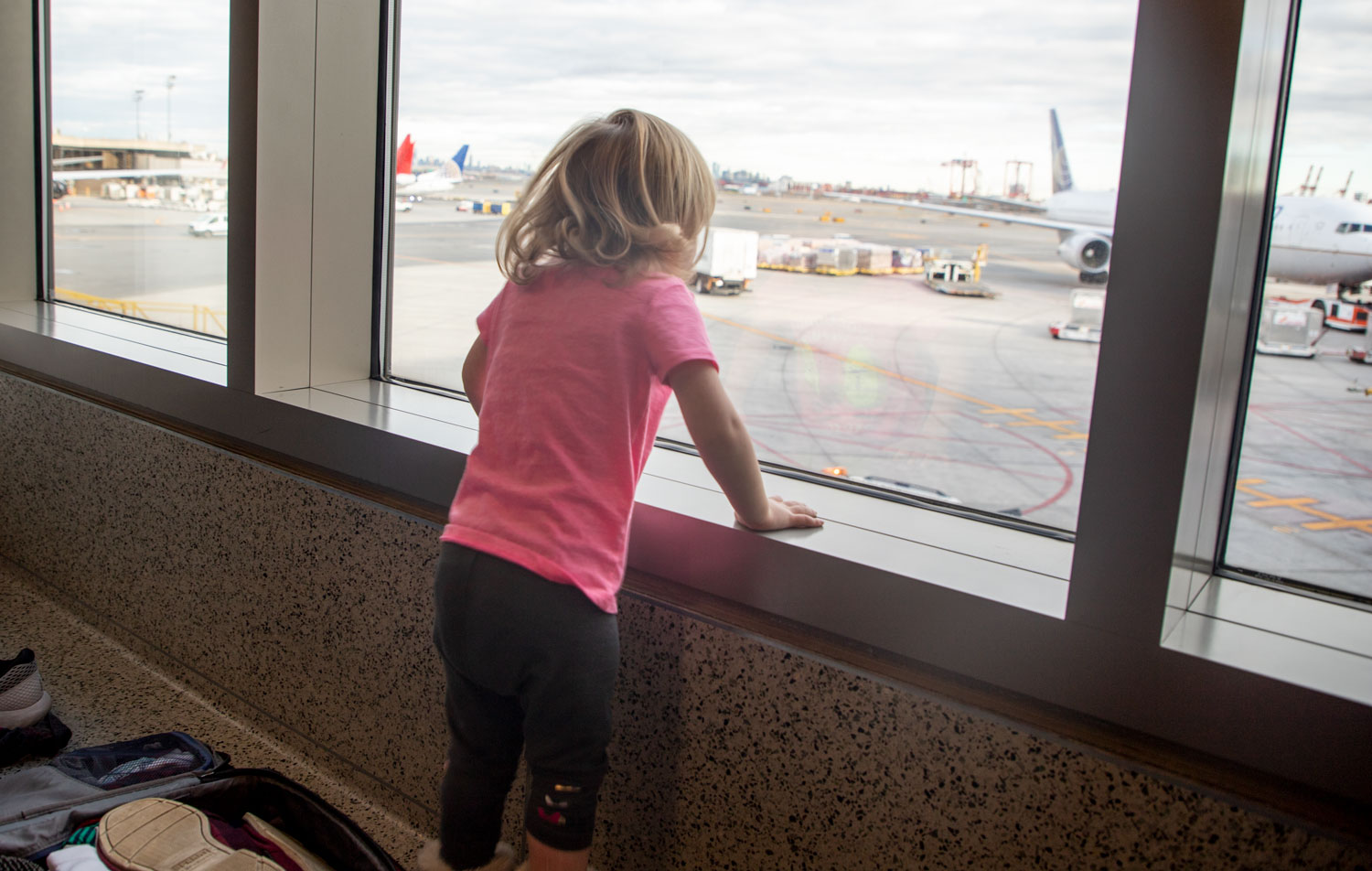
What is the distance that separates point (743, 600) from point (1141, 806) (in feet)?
1.88

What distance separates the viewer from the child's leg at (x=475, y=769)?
56.6 inches

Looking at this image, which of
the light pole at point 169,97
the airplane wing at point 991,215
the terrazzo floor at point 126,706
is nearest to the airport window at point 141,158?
the light pole at point 169,97

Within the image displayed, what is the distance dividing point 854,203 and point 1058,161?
1.27 feet

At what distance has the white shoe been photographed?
151 cm

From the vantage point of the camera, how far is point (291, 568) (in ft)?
7.01

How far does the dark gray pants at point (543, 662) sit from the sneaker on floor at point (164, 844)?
578 mm

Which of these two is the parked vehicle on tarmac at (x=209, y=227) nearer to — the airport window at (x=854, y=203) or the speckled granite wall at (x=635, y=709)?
the speckled granite wall at (x=635, y=709)

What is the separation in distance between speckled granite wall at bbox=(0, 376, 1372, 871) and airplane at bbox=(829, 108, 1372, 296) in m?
0.64

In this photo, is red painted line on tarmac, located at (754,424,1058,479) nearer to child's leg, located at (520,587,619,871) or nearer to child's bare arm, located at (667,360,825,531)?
child's bare arm, located at (667,360,825,531)

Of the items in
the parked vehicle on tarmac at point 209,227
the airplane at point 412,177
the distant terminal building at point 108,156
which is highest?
the distant terminal building at point 108,156

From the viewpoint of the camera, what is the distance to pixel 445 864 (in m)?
1.50

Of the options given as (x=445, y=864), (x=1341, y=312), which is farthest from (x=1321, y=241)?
(x=445, y=864)

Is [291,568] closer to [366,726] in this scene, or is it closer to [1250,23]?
[366,726]

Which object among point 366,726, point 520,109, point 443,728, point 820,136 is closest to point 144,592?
point 366,726
